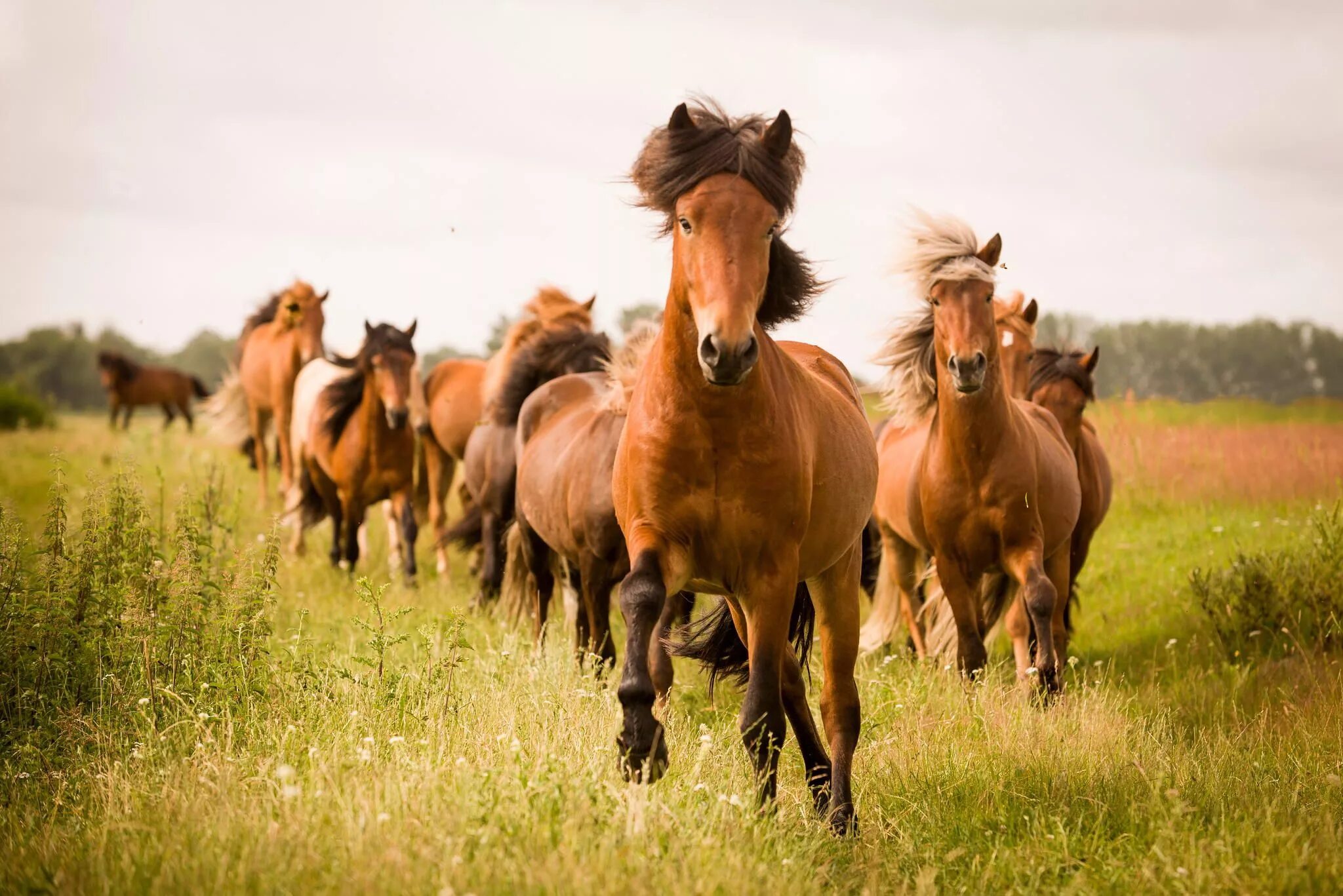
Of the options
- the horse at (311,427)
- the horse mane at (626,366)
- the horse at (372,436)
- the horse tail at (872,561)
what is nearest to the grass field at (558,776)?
the horse mane at (626,366)

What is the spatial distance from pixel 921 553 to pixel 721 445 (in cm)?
610

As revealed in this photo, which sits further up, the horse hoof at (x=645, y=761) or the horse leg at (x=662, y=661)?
the horse hoof at (x=645, y=761)

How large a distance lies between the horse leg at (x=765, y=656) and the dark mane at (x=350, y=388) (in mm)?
8297

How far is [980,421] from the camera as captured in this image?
7203 millimetres

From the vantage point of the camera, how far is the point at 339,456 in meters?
11.8

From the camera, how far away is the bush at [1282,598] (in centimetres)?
808

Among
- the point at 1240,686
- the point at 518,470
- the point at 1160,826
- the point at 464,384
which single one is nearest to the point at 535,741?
the point at 1160,826

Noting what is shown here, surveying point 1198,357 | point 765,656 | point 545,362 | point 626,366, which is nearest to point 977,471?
point 626,366

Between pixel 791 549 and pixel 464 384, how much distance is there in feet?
32.3

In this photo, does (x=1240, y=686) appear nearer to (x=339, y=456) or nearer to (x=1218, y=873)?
(x=1218, y=873)

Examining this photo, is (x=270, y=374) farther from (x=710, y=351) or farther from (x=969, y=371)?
(x=710, y=351)

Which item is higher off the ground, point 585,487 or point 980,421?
point 980,421

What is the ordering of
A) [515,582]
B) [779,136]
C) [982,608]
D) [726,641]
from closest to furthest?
[779,136]
[726,641]
[982,608]
[515,582]

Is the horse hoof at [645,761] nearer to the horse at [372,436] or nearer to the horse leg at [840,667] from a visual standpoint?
the horse leg at [840,667]
